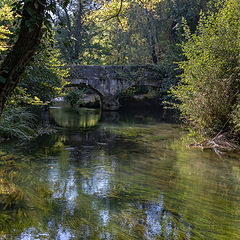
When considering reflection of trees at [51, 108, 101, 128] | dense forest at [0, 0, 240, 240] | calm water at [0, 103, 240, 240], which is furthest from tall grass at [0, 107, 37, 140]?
reflection of trees at [51, 108, 101, 128]

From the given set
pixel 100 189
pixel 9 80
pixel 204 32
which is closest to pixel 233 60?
pixel 204 32

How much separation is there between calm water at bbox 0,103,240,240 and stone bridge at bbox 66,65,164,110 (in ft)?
40.8

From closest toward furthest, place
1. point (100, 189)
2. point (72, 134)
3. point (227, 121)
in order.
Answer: point (100, 189)
point (227, 121)
point (72, 134)

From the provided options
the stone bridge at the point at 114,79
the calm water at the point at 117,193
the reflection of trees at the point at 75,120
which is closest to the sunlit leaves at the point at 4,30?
the calm water at the point at 117,193

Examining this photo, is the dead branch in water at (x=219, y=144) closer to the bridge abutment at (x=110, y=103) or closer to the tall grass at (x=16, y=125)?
the tall grass at (x=16, y=125)

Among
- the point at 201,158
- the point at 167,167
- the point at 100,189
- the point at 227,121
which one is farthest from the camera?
the point at 227,121

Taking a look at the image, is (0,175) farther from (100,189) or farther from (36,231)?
(36,231)

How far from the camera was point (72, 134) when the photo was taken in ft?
38.1

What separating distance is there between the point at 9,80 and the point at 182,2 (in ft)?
69.0

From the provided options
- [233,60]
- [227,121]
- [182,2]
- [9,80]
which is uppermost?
[182,2]

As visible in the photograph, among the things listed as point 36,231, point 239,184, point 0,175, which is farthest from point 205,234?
point 0,175

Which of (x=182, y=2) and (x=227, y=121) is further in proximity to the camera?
(x=182, y=2)

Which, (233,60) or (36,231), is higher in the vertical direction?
(233,60)

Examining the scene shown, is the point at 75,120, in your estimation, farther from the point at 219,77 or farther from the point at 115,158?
the point at 219,77
